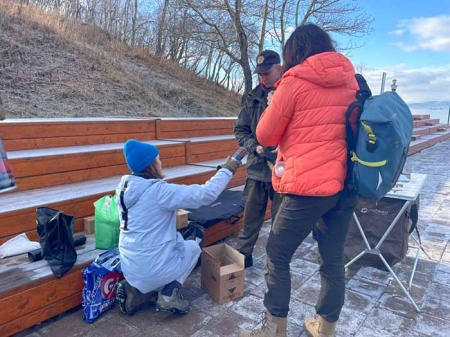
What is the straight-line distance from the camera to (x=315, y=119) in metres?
1.56

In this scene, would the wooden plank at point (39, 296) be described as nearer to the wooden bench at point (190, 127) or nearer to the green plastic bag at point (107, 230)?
the green plastic bag at point (107, 230)

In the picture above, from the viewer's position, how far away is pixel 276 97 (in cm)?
160

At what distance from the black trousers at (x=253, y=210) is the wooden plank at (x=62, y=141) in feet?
6.40

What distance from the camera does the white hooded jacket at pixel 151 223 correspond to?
2.07 metres

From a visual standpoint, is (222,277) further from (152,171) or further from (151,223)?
(152,171)

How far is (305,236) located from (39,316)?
5.18ft

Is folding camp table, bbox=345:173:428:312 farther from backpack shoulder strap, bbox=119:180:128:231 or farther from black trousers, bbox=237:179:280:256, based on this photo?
backpack shoulder strap, bbox=119:180:128:231

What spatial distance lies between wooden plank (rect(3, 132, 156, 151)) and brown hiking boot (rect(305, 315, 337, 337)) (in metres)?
2.82

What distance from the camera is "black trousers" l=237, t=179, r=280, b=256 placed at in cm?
271

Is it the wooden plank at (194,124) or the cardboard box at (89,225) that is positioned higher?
the wooden plank at (194,124)

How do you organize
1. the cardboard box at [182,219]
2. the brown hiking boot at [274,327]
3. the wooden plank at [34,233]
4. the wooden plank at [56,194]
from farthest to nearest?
the cardboard box at [182,219]
the wooden plank at [56,194]
the wooden plank at [34,233]
the brown hiking boot at [274,327]

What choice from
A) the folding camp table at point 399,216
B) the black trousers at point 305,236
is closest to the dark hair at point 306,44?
the black trousers at point 305,236

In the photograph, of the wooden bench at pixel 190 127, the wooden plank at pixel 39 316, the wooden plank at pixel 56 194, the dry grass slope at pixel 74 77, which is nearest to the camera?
the wooden plank at pixel 39 316

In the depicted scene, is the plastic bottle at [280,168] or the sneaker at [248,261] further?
the sneaker at [248,261]
